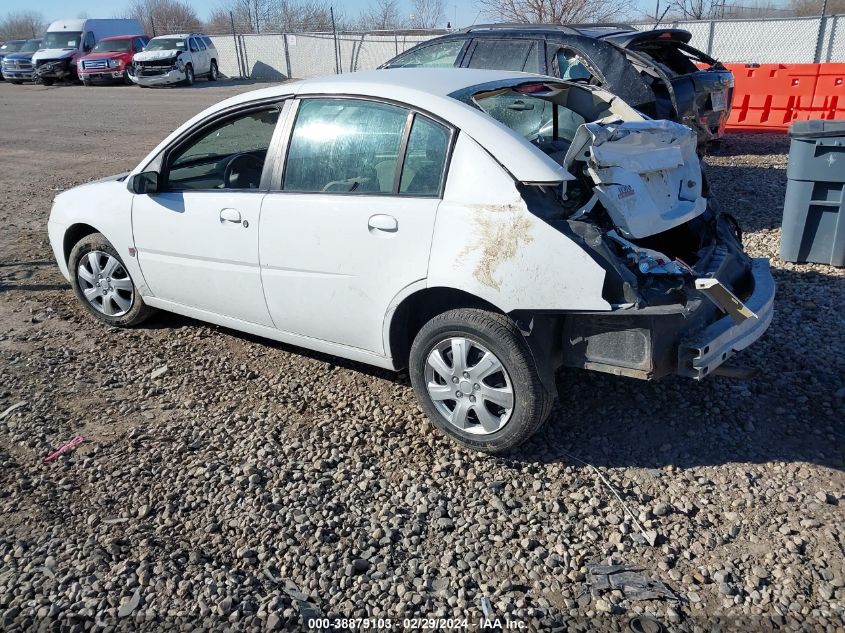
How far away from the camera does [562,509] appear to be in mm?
3449

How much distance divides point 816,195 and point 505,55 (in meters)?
3.60

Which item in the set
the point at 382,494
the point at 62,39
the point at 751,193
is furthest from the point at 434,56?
the point at 62,39

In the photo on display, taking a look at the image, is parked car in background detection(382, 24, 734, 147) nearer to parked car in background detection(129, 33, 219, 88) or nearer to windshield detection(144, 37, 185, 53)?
parked car in background detection(129, 33, 219, 88)

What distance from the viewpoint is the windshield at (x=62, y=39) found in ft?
98.8

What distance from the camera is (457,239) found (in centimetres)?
361

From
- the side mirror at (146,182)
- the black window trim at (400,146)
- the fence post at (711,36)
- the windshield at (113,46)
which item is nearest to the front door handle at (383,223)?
the black window trim at (400,146)

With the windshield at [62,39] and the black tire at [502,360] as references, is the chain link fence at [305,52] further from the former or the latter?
the black tire at [502,360]

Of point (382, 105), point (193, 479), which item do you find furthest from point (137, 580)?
point (382, 105)

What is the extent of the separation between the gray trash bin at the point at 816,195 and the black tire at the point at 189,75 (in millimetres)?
26095

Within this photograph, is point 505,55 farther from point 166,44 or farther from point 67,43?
point 67,43

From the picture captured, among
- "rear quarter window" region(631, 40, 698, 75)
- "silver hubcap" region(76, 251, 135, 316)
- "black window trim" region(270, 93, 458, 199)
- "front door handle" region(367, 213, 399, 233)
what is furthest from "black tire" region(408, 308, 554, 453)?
"rear quarter window" region(631, 40, 698, 75)

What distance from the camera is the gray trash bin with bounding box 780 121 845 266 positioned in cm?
589

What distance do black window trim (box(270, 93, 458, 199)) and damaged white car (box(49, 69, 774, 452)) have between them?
0.01 meters

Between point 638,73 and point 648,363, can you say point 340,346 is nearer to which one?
point 648,363
